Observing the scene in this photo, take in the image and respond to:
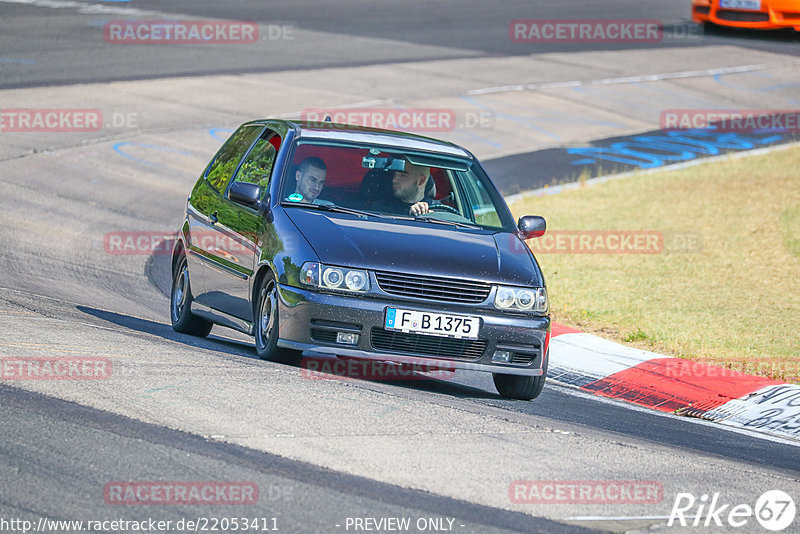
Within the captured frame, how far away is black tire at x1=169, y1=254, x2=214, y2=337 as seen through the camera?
9.57m

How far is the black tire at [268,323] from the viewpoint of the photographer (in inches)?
304

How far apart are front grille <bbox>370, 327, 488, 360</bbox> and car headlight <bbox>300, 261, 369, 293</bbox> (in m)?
0.28

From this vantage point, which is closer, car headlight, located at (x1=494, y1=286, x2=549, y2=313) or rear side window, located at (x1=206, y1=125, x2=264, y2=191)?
car headlight, located at (x1=494, y1=286, x2=549, y2=313)

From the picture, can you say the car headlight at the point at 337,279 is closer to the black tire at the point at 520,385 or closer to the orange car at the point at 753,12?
the black tire at the point at 520,385

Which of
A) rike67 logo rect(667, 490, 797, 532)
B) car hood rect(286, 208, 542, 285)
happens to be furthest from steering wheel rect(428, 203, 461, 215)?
rike67 logo rect(667, 490, 797, 532)

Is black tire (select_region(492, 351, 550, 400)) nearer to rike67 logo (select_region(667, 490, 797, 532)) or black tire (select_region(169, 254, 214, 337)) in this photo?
rike67 logo (select_region(667, 490, 797, 532))

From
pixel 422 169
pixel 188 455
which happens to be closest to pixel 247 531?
→ pixel 188 455

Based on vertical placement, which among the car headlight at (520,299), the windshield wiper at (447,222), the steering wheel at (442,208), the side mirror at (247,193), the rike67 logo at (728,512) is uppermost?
the side mirror at (247,193)

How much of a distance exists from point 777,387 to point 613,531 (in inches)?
170

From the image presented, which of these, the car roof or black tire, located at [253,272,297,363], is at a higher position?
the car roof

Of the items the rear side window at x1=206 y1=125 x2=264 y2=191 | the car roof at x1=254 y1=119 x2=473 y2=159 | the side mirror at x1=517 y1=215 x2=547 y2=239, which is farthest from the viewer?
the rear side window at x1=206 y1=125 x2=264 y2=191

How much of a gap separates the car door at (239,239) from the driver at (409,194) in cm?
87

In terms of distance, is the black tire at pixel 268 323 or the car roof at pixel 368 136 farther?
the car roof at pixel 368 136

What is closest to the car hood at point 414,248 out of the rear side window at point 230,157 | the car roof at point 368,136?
the car roof at point 368,136
